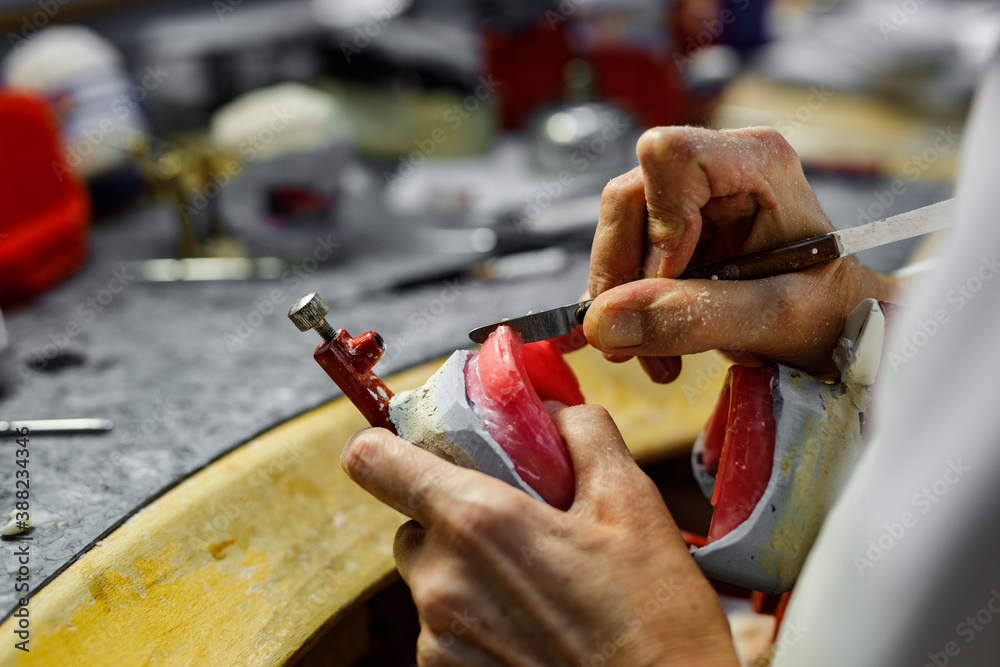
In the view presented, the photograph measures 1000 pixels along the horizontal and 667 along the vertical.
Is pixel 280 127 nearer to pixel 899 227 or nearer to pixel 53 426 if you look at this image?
pixel 53 426

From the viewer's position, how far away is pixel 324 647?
933 millimetres

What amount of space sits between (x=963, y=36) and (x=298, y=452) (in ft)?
9.68

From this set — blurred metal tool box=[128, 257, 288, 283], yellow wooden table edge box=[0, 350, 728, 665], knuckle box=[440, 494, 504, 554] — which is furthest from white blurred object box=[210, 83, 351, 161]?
knuckle box=[440, 494, 504, 554]

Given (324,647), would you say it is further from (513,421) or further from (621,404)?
(621,404)

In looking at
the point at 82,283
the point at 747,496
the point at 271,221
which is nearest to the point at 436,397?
the point at 747,496

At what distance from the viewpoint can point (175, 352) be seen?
127 centimetres

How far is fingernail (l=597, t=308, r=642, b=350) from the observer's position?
71cm

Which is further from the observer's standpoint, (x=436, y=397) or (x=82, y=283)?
(x=82, y=283)

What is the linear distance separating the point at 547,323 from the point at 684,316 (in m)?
0.15

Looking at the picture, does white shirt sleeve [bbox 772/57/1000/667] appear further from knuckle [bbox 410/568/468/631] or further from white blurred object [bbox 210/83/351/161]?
white blurred object [bbox 210/83/351/161]

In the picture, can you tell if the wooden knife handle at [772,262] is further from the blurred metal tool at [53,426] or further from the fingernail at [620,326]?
the blurred metal tool at [53,426]

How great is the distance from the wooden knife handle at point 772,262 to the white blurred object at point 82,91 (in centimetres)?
151

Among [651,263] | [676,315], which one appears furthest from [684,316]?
[651,263]

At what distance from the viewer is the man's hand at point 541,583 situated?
59cm
